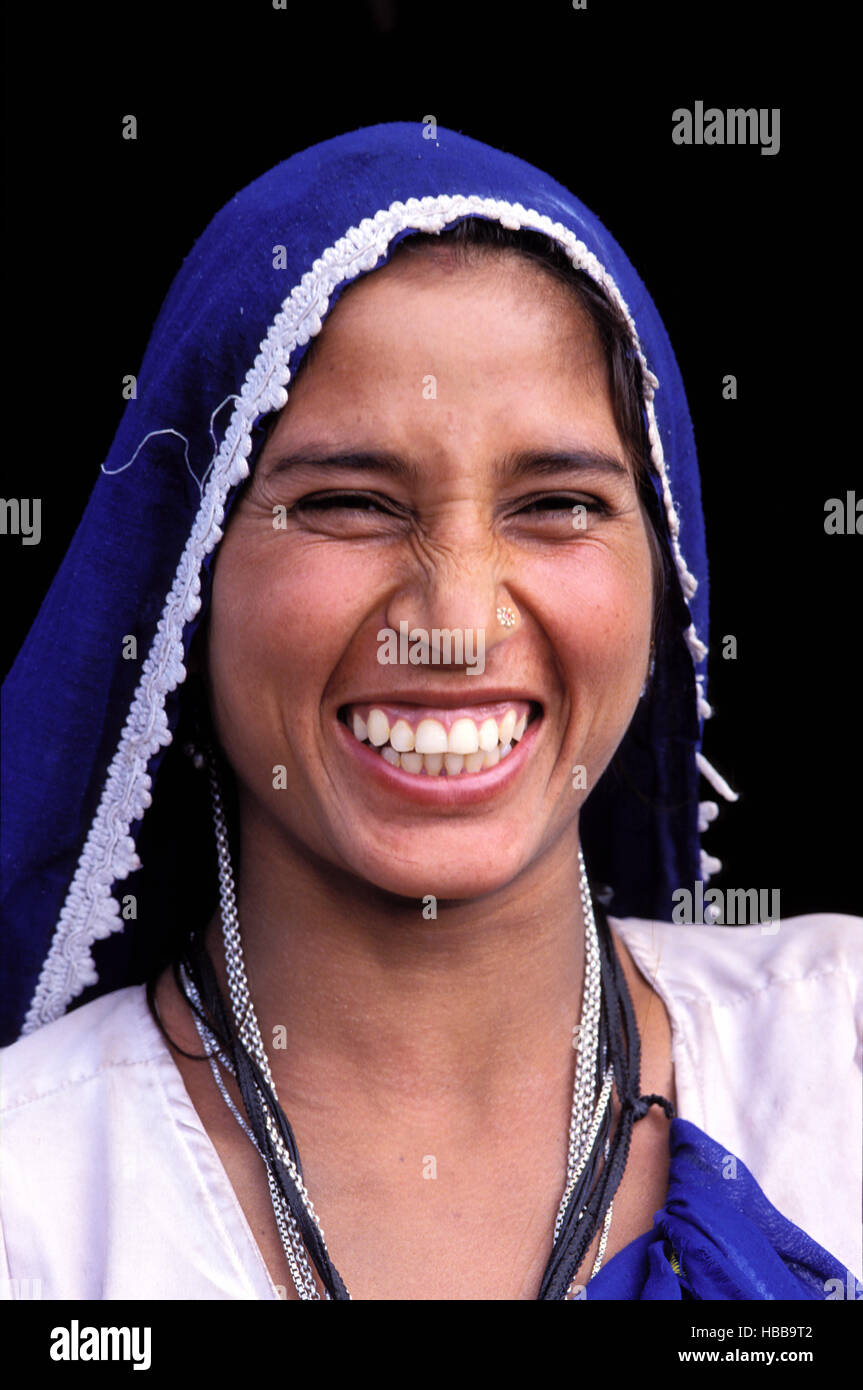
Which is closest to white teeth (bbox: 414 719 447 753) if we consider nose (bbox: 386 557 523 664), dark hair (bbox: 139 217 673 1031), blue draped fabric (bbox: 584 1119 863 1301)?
nose (bbox: 386 557 523 664)

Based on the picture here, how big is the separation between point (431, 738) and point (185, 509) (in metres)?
0.43

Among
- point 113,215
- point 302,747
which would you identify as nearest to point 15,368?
point 113,215

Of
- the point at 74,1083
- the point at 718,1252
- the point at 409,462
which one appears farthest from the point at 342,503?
the point at 718,1252

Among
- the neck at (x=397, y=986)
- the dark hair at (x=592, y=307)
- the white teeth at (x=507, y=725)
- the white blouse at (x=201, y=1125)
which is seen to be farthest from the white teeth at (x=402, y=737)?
the white blouse at (x=201, y=1125)

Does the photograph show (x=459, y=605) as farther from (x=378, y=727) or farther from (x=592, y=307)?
(x=592, y=307)

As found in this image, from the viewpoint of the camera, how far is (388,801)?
6.37 ft

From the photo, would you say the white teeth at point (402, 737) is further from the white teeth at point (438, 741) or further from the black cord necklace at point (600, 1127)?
the black cord necklace at point (600, 1127)

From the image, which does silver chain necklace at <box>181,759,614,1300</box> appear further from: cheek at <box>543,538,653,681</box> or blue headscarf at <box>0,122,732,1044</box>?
cheek at <box>543,538,653,681</box>

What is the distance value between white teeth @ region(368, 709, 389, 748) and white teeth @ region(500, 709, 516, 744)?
0.46 ft

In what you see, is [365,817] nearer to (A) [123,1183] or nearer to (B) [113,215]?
(A) [123,1183]

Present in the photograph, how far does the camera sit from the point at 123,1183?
78.8 inches

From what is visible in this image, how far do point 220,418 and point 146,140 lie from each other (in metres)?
1.12

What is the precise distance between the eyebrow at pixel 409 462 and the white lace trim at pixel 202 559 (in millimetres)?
64

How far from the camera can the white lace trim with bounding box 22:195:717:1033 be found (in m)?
1.88
